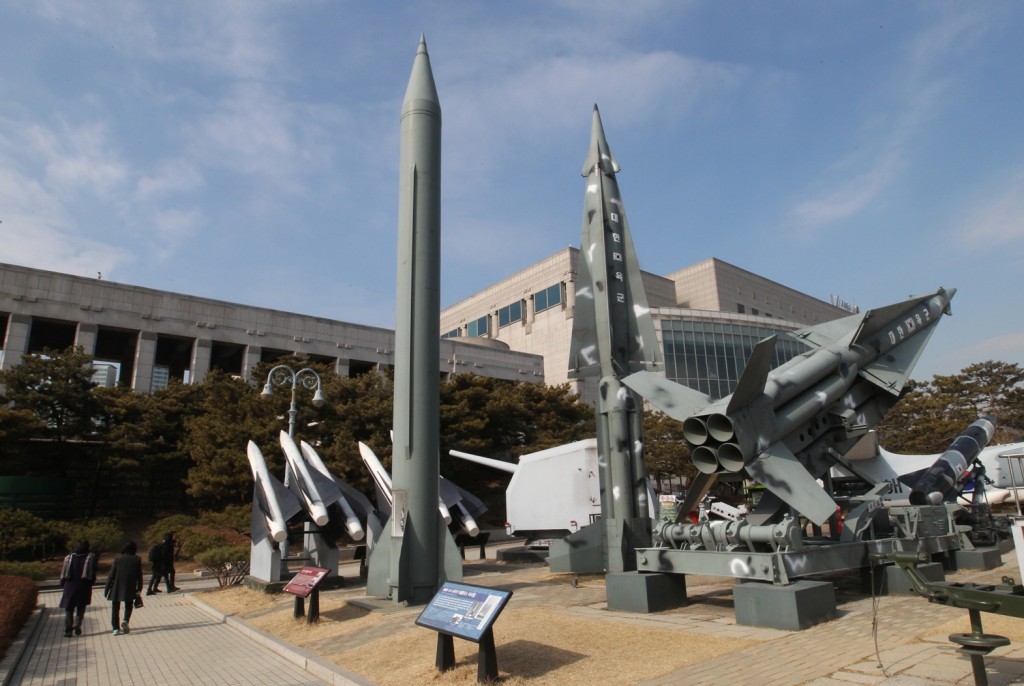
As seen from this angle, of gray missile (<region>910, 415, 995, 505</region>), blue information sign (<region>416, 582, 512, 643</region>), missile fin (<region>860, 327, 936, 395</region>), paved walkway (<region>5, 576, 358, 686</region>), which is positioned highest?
missile fin (<region>860, 327, 936, 395</region>)

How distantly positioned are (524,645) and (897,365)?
9922mm

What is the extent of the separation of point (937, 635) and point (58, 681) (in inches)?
377

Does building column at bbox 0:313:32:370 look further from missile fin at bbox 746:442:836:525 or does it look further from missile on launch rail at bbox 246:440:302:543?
missile fin at bbox 746:442:836:525

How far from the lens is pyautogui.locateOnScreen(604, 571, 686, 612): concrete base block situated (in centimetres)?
945

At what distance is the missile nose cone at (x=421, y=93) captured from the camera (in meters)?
13.1

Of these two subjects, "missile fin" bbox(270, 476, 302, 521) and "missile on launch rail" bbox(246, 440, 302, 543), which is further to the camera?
"missile fin" bbox(270, 476, 302, 521)

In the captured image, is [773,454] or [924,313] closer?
[773,454]

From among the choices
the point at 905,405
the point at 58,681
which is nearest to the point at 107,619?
the point at 58,681

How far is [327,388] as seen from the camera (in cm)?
2975

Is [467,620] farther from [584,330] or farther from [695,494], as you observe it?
[584,330]

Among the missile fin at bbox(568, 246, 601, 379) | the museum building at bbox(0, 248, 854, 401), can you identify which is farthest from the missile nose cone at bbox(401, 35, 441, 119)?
the museum building at bbox(0, 248, 854, 401)

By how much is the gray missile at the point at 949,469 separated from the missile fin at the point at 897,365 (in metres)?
2.35

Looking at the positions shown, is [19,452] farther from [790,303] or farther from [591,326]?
[790,303]

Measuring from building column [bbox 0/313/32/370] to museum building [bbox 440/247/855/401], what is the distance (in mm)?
27435
